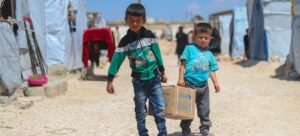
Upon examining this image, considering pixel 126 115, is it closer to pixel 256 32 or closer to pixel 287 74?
pixel 287 74

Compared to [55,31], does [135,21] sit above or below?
above

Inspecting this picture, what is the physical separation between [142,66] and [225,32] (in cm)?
2601

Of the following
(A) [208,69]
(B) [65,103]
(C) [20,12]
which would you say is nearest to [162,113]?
(A) [208,69]

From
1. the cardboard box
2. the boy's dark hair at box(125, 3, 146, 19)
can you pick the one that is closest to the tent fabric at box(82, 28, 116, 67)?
the cardboard box

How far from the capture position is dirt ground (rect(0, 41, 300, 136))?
6406mm

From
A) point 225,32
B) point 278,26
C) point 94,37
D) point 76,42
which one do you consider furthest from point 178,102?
point 225,32

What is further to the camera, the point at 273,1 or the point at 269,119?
the point at 273,1

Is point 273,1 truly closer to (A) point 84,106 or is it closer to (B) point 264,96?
(B) point 264,96

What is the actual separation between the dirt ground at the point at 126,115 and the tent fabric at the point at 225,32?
62.9 ft

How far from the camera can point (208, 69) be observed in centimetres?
579

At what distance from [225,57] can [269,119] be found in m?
19.8

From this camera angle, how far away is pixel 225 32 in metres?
30.6

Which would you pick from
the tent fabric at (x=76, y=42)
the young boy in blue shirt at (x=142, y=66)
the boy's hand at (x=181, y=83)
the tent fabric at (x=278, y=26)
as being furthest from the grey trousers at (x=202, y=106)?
the tent fabric at (x=278, y=26)

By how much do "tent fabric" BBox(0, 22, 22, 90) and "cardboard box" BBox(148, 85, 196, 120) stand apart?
12.1ft
